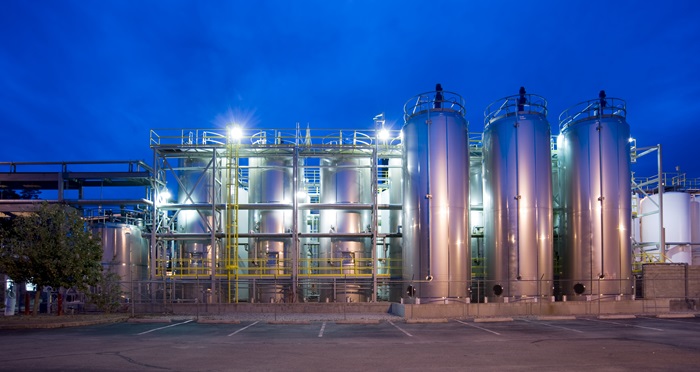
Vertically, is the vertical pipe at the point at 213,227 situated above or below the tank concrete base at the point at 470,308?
above

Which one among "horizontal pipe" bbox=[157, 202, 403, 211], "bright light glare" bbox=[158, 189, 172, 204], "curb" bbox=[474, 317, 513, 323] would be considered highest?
"bright light glare" bbox=[158, 189, 172, 204]

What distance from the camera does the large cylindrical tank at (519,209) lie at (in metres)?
27.7

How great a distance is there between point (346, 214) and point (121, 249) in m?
12.5

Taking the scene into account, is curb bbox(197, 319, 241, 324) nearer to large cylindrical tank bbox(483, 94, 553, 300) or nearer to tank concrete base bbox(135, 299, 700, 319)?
tank concrete base bbox(135, 299, 700, 319)

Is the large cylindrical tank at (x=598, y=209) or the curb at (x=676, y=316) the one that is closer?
the curb at (x=676, y=316)

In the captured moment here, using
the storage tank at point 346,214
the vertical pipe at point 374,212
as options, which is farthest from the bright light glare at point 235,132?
the vertical pipe at point 374,212

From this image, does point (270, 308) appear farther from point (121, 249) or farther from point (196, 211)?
point (121, 249)

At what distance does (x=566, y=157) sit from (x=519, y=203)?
14.7 ft

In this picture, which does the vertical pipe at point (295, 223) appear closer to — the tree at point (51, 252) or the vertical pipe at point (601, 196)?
the tree at point (51, 252)

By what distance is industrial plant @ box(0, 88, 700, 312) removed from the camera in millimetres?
27703

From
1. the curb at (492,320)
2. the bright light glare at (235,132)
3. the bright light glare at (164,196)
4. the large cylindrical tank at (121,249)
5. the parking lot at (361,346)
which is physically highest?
the bright light glare at (235,132)

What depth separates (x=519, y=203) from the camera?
2819cm

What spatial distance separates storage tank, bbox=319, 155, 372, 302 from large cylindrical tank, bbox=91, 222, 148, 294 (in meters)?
10.5

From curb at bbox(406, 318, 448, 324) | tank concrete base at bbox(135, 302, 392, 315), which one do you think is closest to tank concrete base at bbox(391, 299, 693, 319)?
curb at bbox(406, 318, 448, 324)
